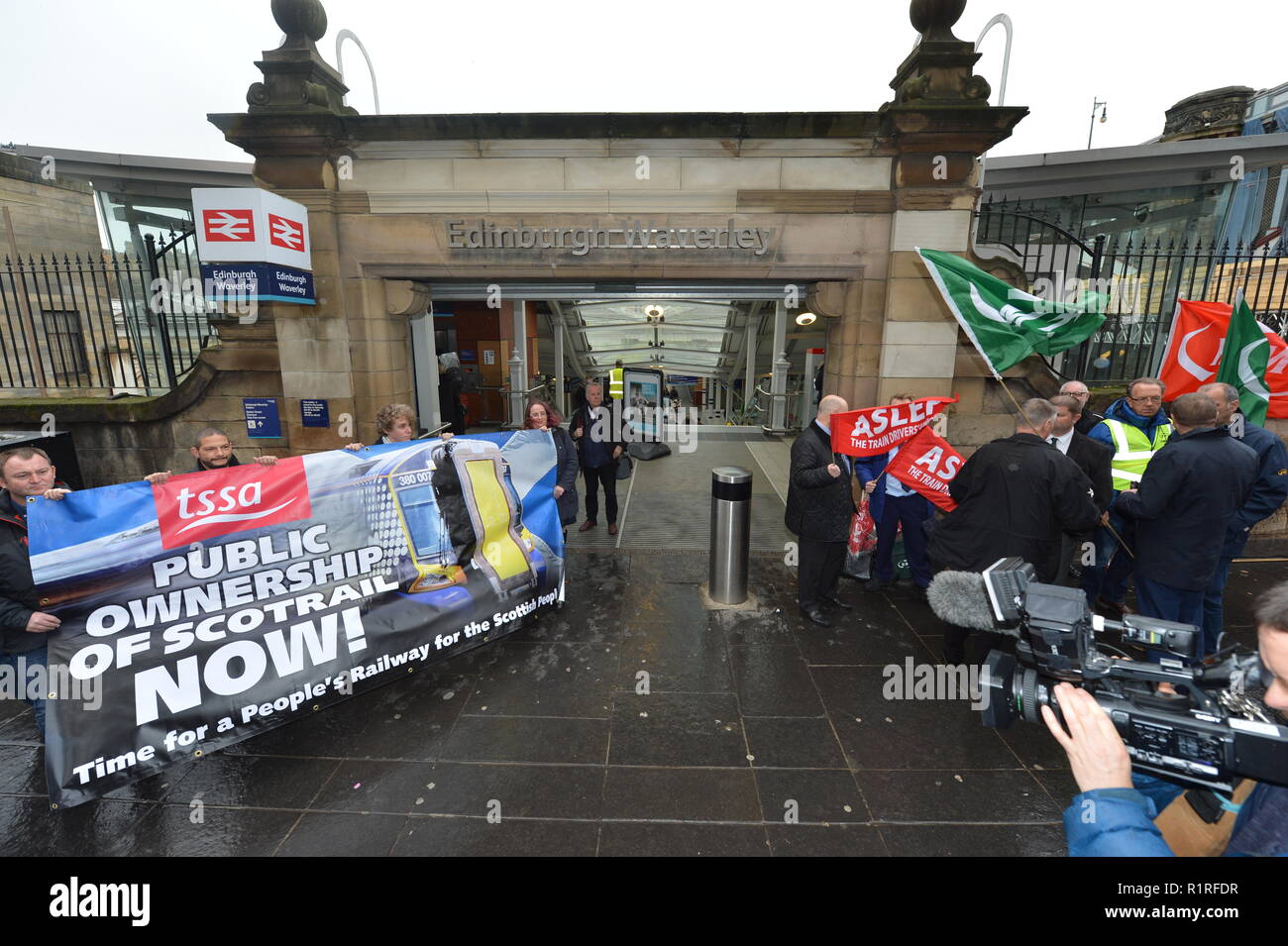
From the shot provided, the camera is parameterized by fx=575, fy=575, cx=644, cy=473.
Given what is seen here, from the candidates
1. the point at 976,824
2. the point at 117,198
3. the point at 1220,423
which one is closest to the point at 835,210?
the point at 1220,423

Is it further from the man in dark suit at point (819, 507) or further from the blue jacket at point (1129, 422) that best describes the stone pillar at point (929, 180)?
the man in dark suit at point (819, 507)

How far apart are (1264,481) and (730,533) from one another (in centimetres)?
414

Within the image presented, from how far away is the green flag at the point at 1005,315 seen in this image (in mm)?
5625

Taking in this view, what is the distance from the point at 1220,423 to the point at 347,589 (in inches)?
243

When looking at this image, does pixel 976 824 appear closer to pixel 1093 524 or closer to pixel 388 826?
pixel 1093 524

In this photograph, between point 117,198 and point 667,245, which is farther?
point 117,198

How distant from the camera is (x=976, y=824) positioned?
10.2 feet

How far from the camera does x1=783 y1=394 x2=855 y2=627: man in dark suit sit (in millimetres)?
5102

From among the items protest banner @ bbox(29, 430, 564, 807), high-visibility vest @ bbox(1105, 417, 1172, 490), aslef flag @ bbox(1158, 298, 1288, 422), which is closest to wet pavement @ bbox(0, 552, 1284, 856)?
protest banner @ bbox(29, 430, 564, 807)

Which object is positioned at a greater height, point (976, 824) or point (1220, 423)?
point (1220, 423)

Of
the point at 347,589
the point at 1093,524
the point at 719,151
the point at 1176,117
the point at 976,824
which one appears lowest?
the point at 976,824

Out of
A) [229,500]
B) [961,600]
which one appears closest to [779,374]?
[961,600]

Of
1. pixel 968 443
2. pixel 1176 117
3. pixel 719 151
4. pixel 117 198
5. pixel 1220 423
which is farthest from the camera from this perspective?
pixel 1176 117

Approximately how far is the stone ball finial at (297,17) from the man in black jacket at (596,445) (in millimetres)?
5291
